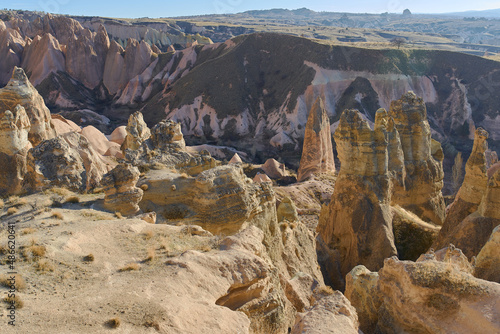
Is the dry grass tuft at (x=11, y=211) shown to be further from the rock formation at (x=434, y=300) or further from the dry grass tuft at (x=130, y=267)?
the rock formation at (x=434, y=300)

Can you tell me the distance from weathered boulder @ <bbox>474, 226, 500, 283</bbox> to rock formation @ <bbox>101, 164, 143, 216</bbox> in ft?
31.2

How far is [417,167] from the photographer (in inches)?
824

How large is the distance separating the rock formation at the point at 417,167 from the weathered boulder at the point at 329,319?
13.6 metres

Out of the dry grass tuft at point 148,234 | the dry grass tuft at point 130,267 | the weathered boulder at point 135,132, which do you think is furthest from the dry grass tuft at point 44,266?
the weathered boulder at point 135,132

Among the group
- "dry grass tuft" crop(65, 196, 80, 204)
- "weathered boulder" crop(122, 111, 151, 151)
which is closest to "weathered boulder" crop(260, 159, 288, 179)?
"weathered boulder" crop(122, 111, 151, 151)

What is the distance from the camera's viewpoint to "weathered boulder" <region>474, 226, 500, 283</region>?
1088 cm

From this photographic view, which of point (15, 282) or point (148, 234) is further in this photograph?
point (148, 234)

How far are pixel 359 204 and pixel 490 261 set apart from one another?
20.3ft

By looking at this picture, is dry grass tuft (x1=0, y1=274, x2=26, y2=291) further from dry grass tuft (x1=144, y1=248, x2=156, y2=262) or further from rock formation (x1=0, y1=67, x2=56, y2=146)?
rock formation (x1=0, y1=67, x2=56, y2=146)

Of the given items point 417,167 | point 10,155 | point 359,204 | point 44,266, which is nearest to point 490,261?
point 359,204

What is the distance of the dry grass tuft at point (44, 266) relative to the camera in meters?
6.75

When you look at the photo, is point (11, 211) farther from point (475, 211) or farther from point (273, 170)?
point (273, 170)

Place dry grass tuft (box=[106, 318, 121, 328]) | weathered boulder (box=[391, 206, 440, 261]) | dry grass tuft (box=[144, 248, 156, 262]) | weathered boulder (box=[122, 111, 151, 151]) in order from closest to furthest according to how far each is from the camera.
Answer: dry grass tuft (box=[106, 318, 121, 328]), dry grass tuft (box=[144, 248, 156, 262]), weathered boulder (box=[391, 206, 440, 261]), weathered boulder (box=[122, 111, 151, 151])

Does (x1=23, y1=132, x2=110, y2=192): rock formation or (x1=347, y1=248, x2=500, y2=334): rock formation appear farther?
(x1=23, y1=132, x2=110, y2=192): rock formation
